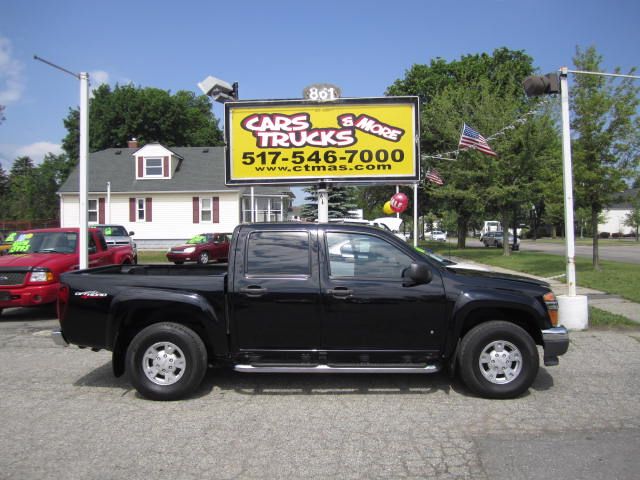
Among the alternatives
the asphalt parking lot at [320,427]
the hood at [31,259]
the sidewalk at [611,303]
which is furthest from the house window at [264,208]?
the asphalt parking lot at [320,427]

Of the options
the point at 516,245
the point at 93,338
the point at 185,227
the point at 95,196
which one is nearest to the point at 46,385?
the point at 93,338

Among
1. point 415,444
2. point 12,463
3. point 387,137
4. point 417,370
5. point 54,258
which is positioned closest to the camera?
point 12,463

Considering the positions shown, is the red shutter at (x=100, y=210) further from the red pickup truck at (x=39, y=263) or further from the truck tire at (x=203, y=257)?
the red pickup truck at (x=39, y=263)

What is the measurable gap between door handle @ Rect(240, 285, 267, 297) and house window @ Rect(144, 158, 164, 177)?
30.5m

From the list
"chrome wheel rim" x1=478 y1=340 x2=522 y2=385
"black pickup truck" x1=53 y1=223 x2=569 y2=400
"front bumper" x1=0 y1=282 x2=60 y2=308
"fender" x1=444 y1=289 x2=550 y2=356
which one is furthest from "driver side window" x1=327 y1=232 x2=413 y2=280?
"front bumper" x1=0 y1=282 x2=60 y2=308

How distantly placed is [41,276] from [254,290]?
6.01m

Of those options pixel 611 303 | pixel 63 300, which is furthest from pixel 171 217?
pixel 63 300

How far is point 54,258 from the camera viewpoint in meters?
9.88

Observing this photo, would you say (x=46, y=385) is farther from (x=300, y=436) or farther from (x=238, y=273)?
(x=300, y=436)

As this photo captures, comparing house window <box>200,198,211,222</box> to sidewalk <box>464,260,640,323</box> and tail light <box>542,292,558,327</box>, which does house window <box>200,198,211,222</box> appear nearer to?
sidewalk <box>464,260,640,323</box>

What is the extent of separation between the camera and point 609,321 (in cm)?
891

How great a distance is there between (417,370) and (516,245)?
104 ft

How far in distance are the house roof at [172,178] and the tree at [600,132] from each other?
69.7 ft

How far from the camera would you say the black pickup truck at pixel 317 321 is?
5.20 m
